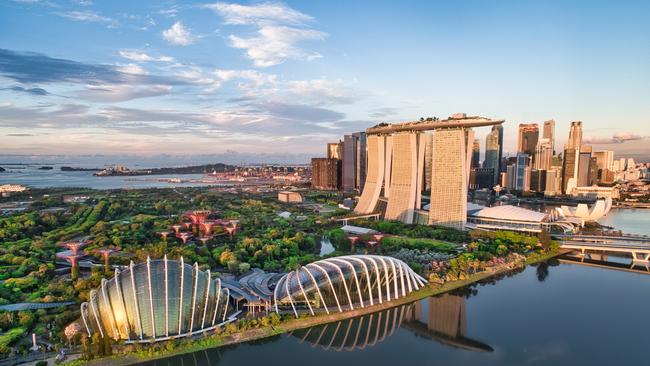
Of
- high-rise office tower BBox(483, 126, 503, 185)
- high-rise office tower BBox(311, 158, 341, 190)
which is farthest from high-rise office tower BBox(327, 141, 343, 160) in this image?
high-rise office tower BBox(483, 126, 503, 185)

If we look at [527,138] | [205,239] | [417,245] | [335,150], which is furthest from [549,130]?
[205,239]

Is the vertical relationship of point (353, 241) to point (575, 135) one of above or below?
below

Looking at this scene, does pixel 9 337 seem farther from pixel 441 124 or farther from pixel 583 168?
pixel 583 168

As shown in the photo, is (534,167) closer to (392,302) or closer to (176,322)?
(392,302)

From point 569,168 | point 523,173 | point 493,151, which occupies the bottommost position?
point 523,173

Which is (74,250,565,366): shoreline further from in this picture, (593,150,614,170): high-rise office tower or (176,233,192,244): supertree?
(593,150,614,170): high-rise office tower
